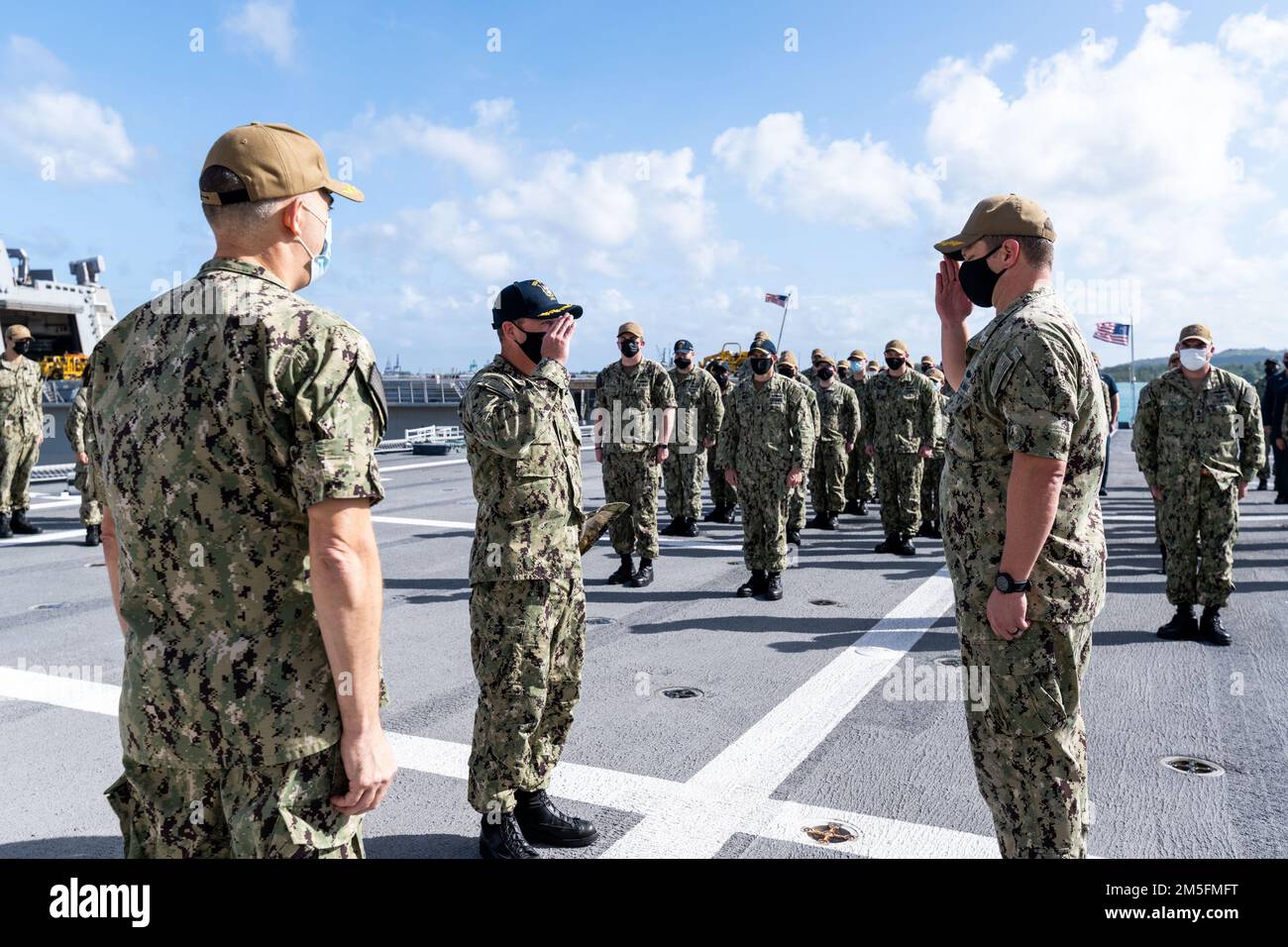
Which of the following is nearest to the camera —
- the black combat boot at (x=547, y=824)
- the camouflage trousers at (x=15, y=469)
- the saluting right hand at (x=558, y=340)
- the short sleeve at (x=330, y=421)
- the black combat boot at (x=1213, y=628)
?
the short sleeve at (x=330, y=421)

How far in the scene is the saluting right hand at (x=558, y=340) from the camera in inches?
123

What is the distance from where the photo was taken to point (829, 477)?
10.9m

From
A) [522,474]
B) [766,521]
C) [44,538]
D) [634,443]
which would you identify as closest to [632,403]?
[634,443]

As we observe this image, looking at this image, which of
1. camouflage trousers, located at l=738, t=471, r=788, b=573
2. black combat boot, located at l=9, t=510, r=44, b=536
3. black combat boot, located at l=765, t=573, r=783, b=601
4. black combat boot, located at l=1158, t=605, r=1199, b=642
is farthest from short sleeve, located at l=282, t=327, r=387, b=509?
black combat boot, located at l=9, t=510, r=44, b=536

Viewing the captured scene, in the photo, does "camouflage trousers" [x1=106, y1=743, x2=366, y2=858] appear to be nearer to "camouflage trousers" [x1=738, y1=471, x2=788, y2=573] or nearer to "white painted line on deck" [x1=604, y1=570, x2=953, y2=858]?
"white painted line on deck" [x1=604, y1=570, x2=953, y2=858]

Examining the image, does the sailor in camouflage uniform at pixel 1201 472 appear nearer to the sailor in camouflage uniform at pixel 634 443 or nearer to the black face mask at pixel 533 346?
the sailor in camouflage uniform at pixel 634 443

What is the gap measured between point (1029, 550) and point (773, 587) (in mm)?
4559

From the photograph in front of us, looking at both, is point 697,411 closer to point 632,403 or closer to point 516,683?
point 632,403

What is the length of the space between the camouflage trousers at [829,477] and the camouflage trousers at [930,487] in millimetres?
1117

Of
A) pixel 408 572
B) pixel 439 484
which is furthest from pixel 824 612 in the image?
pixel 439 484

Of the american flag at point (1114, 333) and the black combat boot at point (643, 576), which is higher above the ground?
the american flag at point (1114, 333)

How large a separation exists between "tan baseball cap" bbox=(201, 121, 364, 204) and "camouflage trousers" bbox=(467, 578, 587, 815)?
1.64 m

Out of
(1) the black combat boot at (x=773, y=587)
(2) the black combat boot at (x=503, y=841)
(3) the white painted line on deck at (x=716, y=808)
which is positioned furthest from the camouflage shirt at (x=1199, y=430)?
(2) the black combat boot at (x=503, y=841)
